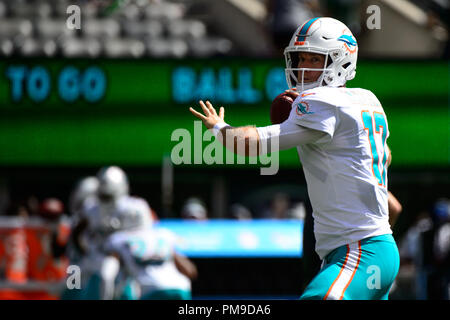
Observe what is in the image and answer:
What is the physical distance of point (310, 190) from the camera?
4277mm

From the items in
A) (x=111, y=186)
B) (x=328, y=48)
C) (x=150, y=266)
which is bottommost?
(x=150, y=266)

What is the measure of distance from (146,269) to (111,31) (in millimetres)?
8886

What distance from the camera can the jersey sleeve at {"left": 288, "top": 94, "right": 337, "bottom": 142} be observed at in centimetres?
407

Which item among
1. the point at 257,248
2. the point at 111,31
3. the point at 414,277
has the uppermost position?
the point at 111,31

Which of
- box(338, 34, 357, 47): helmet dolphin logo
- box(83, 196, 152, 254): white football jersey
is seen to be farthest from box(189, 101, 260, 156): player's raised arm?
box(83, 196, 152, 254): white football jersey

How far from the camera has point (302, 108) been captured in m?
4.11

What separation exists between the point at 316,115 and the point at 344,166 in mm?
276

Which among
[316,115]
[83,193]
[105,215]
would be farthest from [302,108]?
[83,193]

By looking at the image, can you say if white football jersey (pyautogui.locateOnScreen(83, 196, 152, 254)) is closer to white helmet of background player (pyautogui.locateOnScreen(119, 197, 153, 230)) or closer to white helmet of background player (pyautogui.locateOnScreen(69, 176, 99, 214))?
white helmet of background player (pyautogui.locateOnScreen(119, 197, 153, 230))

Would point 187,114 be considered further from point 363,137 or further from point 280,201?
point 363,137

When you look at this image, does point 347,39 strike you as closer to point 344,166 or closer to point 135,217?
point 344,166

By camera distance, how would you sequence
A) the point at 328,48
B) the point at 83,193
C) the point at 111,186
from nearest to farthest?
the point at 328,48
the point at 111,186
the point at 83,193

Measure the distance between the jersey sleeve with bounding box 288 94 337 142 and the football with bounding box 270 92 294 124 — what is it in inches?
12.5

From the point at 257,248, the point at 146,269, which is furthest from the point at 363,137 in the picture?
the point at 257,248
